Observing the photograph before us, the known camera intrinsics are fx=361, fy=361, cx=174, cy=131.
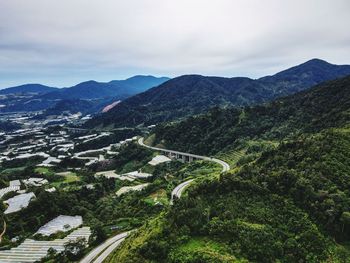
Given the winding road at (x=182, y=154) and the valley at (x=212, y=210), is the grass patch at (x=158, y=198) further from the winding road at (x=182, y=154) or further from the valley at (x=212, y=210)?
the winding road at (x=182, y=154)

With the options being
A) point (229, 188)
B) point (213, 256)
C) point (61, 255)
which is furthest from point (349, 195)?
point (61, 255)

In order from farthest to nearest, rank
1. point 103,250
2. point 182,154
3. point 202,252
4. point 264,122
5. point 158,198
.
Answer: point 182,154 → point 264,122 → point 158,198 → point 103,250 → point 202,252

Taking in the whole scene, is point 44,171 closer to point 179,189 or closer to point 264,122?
point 179,189

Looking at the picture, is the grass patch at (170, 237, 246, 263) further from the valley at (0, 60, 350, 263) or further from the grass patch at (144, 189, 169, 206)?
the grass patch at (144, 189, 169, 206)

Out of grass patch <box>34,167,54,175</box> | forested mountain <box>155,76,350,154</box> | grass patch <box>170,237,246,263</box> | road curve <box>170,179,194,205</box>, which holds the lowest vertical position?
grass patch <box>34,167,54,175</box>

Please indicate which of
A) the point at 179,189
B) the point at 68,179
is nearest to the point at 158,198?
the point at 179,189

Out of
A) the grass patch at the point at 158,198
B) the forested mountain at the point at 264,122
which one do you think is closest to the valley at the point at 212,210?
the grass patch at the point at 158,198

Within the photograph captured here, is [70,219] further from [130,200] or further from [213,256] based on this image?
[213,256]

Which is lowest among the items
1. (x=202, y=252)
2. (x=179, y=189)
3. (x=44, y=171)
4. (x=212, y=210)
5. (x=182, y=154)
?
(x=44, y=171)

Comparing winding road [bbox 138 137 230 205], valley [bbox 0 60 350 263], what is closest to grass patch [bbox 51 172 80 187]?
valley [bbox 0 60 350 263]
